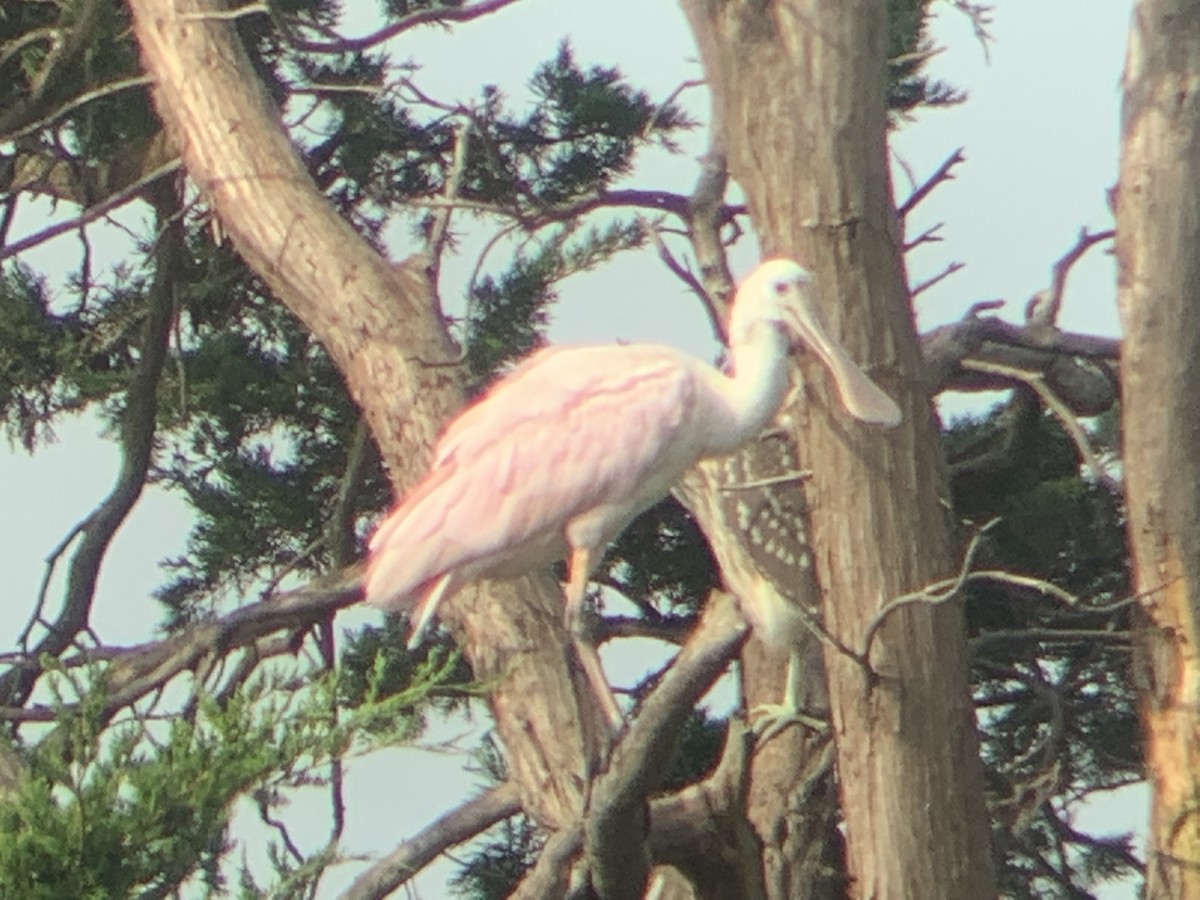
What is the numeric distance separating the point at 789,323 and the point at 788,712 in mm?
729

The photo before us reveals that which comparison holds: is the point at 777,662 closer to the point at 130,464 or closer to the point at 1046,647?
the point at 1046,647

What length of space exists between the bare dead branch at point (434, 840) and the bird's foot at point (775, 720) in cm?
47

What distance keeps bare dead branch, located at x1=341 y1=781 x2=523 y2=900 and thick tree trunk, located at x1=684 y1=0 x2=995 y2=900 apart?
2.49ft

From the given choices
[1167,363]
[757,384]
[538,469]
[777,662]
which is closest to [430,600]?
[538,469]

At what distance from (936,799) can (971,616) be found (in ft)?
4.96

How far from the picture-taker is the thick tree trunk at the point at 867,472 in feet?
13.2

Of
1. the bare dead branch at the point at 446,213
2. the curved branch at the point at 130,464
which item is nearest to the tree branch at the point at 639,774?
the bare dead branch at the point at 446,213

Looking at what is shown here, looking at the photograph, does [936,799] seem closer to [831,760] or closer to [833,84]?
[831,760]

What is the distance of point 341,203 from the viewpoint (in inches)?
233

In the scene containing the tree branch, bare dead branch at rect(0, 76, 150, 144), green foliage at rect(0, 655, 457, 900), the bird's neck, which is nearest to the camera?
green foliage at rect(0, 655, 457, 900)

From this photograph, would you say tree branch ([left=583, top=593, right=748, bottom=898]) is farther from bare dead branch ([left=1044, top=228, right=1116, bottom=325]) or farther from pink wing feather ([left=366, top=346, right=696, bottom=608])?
bare dead branch ([left=1044, top=228, right=1116, bottom=325])

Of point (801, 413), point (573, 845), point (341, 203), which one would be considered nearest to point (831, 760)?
point (801, 413)

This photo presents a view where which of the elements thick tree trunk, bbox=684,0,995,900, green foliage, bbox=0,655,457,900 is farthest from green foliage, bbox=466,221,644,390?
green foliage, bbox=0,655,457,900

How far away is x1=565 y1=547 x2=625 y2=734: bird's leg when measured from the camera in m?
3.82
